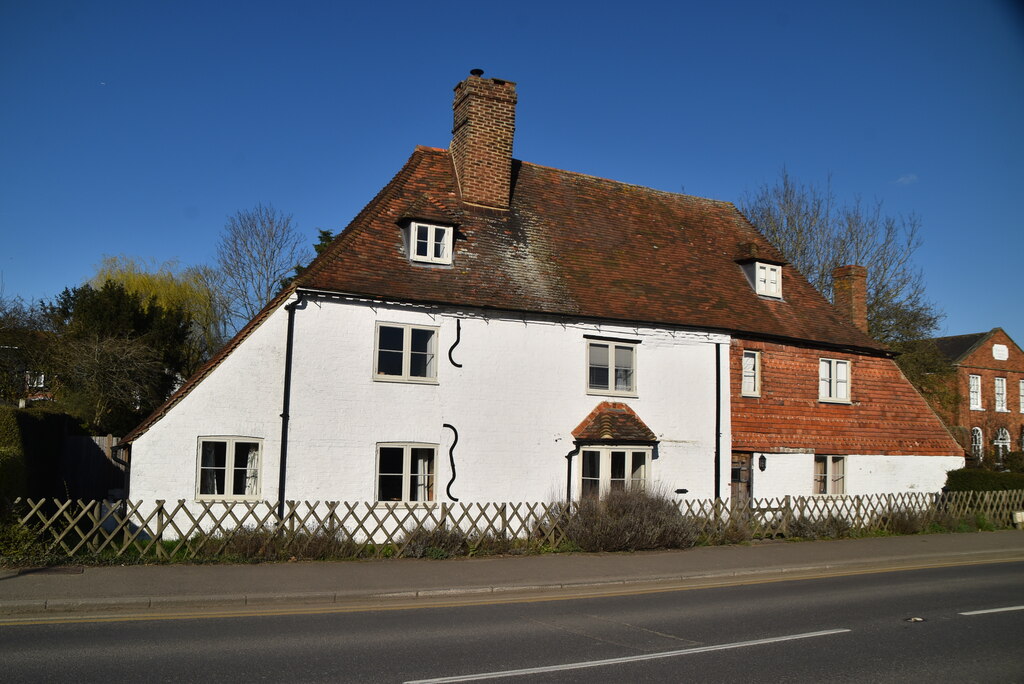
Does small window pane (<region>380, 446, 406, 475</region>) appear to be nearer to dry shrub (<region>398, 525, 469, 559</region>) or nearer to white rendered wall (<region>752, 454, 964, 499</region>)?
dry shrub (<region>398, 525, 469, 559</region>)

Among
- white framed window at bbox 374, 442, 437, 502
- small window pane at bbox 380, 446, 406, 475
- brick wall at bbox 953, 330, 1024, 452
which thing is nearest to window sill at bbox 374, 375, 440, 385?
white framed window at bbox 374, 442, 437, 502

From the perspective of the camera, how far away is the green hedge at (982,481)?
25281 millimetres

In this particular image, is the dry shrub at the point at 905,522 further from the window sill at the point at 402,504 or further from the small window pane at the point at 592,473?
the window sill at the point at 402,504

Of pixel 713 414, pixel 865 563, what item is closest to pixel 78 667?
pixel 865 563

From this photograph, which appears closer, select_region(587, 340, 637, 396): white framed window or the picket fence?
the picket fence

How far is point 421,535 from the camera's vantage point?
16.3m

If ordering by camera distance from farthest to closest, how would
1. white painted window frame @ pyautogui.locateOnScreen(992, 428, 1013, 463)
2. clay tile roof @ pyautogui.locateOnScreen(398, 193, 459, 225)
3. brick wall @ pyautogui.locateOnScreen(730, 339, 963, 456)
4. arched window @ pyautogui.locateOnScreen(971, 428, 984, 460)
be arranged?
white painted window frame @ pyautogui.locateOnScreen(992, 428, 1013, 463) < arched window @ pyautogui.locateOnScreen(971, 428, 984, 460) < brick wall @ pyautogui.locateOnScreen(730, 339, 963, 456) < clay tile roof @ pyautogui.locateOnScreen(398, 193, 459, 225)

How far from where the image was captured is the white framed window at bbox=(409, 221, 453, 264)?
1956cm

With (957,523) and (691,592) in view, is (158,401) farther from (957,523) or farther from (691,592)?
(957,523)

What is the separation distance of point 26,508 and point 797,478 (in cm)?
1843

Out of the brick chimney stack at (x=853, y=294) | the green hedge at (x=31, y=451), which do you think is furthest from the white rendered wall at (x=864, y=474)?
the green hedge at (x=31, y=451)

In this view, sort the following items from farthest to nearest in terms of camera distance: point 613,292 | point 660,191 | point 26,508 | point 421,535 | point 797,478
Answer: point 660,191
point 797,478
point 613,292
point 421,535
point 26,508

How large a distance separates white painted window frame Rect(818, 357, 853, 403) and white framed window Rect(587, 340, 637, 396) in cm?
656

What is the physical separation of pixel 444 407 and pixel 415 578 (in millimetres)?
5521
